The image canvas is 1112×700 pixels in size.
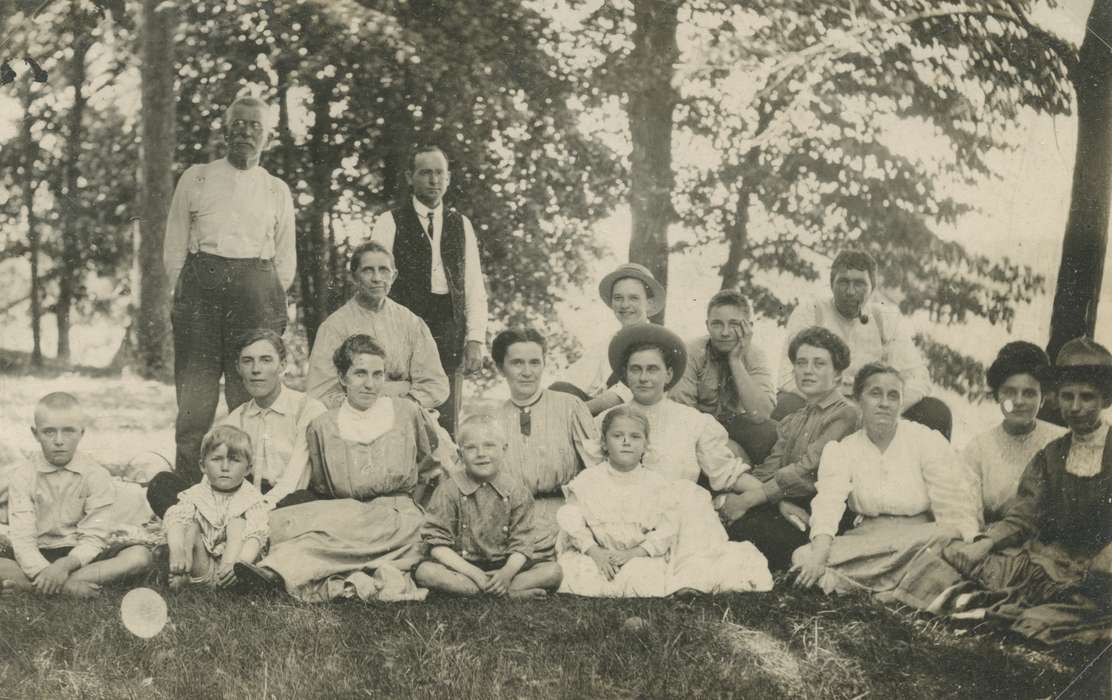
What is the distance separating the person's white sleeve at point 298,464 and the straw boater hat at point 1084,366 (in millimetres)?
3204

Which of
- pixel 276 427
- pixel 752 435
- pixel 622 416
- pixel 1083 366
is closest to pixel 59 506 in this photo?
pixel 276 427

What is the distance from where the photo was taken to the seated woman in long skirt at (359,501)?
4637mm

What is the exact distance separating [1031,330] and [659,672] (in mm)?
2261

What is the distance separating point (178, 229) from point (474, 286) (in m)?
1.33

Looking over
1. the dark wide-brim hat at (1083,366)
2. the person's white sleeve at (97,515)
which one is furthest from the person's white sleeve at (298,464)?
the dark wide-brim hat at (1083,366)

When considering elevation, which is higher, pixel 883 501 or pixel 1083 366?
pixel 1083 366

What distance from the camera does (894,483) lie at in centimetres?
476

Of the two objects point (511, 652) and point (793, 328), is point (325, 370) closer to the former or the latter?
point (511, 652)

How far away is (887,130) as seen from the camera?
16.3 ft

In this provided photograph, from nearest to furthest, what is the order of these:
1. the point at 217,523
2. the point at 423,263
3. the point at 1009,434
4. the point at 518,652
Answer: the point at 518,652 < the point at 217,523 < the point at 1009,434 < the point at 423,263

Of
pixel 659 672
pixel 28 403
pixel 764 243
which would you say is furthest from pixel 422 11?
pixel 659 672

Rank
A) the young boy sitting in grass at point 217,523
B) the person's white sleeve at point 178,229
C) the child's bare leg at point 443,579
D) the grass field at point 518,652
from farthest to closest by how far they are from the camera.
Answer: the person's white sleeve at point 178,229, the young boy sitting in grass at point 217,523, the child's bare leg at point 443,579, the grass field at point 518,652

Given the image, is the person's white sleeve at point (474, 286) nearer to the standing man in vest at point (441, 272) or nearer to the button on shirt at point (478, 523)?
the standing man in vest at point (441, 272)

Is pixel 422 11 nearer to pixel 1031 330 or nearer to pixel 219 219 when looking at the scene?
pixel 219 219
